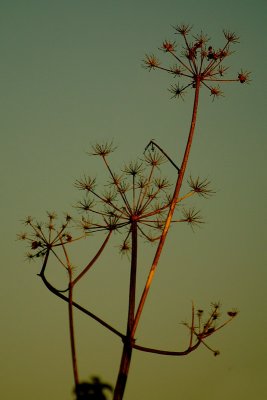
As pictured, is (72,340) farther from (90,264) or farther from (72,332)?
(90,264)

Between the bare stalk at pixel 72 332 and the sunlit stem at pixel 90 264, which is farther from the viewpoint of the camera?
the sunlit stem at pixel 90 264

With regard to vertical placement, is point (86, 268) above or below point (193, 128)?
below

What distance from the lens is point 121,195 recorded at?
564cm

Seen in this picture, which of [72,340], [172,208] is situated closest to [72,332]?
[72,340]

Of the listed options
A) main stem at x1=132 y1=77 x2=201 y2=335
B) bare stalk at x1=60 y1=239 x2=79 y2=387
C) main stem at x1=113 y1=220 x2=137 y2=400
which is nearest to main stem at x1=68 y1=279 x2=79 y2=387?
bare stalk at x1=60 y1=239 x2=79 y2=387

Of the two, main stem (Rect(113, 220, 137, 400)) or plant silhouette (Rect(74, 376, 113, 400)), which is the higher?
main stem (Rect(113, 220, 137, 400))

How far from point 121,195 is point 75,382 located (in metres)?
2.60

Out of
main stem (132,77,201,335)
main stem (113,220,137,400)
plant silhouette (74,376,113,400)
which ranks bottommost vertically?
plant silhouette (74,376,113,400)

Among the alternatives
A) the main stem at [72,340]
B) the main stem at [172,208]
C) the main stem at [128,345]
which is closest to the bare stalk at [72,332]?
the main stem at [72,340]

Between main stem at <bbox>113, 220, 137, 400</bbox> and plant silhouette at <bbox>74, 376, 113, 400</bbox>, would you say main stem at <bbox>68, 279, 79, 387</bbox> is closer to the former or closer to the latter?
plant silhouette at <bbox>74, 376, 113, 400</bbox>

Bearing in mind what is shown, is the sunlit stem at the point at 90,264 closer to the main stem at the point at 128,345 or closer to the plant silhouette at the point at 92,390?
the main stem at the point at 128,345

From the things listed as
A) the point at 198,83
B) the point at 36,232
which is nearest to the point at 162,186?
the point at 198,83

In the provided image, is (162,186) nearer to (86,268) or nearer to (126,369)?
(86,268)

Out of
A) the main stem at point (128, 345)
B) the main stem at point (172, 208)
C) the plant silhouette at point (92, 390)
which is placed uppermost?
the main stem at point (172, 208)
